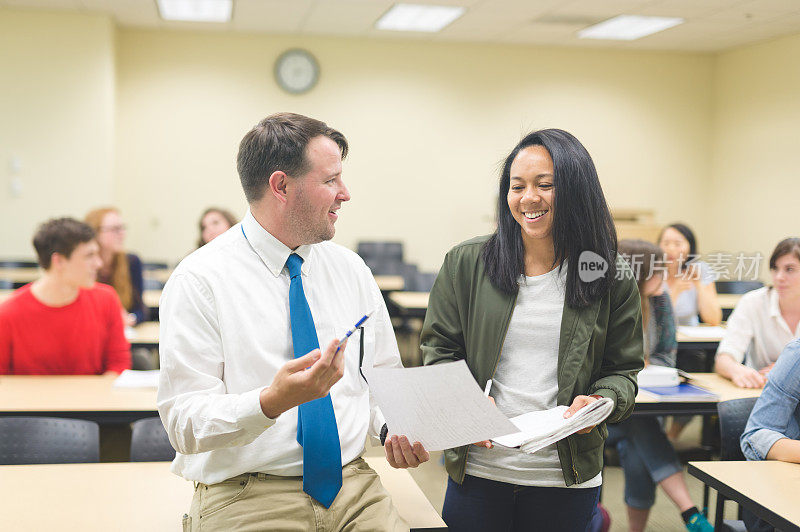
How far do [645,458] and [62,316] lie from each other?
105 inches

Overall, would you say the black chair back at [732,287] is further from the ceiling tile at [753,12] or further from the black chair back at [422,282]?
the ceiling tile at [753,12]

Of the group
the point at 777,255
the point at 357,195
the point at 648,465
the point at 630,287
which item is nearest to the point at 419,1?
the point at 357,195

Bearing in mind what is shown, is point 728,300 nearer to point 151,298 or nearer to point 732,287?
point 732,287

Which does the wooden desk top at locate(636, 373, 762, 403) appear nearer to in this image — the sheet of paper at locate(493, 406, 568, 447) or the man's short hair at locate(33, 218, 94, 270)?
the sheet of paper at locate(493, 406, 568, 447)

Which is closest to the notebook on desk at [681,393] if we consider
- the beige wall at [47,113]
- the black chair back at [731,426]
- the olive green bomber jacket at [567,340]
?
the black chair back at [731,426]

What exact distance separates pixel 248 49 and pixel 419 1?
2662 mm

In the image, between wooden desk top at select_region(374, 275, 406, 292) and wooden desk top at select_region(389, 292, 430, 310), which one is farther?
wooden desk top at select_region(374, 275, 406, 292)

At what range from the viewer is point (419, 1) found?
732 centimetres

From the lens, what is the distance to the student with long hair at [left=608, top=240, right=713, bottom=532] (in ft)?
10.3

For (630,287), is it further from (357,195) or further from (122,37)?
(122,37)

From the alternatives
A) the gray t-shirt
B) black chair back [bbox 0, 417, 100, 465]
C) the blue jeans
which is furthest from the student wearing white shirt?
black chair back [bbox 0, 417, 100, 465]

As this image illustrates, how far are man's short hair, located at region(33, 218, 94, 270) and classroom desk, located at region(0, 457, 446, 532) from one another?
131cm

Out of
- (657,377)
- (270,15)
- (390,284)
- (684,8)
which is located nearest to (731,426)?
(657,377)

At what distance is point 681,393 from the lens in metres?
3.06
